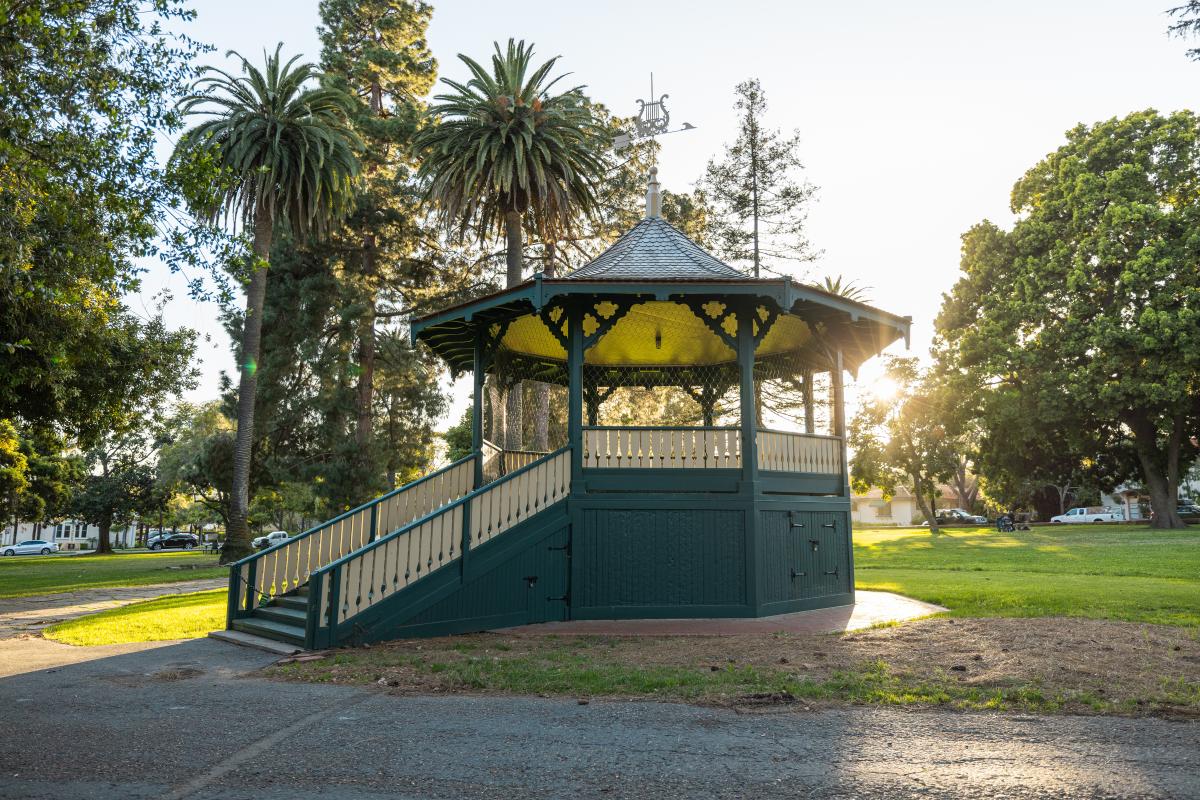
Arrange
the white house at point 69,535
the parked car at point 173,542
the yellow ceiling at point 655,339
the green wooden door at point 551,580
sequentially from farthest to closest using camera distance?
the white house at point 69,535 → the parked car at point 173,542 → the yellow ceiling at point 655,339 → the green wooden door at point 551,580

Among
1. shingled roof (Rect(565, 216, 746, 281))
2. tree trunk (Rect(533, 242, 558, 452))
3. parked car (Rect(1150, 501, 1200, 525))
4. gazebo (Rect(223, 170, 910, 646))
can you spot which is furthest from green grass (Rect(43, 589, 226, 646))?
parked car (Rect(1150, 501, 1200, 525))

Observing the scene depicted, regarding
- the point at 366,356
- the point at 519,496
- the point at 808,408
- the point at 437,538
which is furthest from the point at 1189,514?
the point at 437,538

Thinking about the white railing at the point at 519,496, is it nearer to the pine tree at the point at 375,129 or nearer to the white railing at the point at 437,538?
the white railing at the point at 437,538

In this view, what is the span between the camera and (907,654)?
27.3 ft

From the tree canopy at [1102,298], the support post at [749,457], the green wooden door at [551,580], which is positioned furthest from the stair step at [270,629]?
the tree canopy at [1102,298]

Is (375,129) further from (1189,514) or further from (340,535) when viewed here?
(1189,514)

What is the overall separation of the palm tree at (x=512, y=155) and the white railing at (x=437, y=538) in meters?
13.2

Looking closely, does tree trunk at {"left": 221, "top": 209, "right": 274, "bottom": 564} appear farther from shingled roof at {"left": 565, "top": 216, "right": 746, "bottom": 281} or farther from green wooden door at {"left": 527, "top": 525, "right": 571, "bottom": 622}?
green wooden door at {"left": 527, "top": 525, "right": 571, "bottom": 622}

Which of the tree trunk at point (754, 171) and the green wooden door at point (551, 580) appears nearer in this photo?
the green wooden door at point (551, 580)

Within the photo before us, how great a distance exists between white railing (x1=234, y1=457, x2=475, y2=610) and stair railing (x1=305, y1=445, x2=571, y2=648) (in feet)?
1.97

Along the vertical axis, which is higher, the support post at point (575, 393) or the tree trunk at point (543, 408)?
the tree trunk at point (543, 408)

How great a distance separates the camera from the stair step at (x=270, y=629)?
9.67 meters

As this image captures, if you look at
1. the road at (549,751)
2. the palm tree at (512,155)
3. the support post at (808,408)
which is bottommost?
the road at (549,751)

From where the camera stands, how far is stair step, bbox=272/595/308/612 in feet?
35.4
